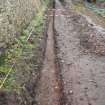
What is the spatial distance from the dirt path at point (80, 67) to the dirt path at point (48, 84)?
412mm

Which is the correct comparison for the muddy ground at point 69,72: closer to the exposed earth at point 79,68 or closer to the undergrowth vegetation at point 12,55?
the exposed earth at point 79,68

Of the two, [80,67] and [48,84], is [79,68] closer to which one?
[80,67]

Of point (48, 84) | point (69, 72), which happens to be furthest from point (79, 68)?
point (48, 84)

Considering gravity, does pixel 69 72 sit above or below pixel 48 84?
above

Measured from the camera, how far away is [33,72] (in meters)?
12.0

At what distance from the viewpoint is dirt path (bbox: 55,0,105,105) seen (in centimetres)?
1048

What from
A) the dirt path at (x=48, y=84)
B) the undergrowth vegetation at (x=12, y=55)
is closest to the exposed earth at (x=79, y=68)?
the dirt path at (x=48, y=84)

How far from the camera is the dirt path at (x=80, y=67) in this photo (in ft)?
34.4

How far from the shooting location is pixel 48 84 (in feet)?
39.5

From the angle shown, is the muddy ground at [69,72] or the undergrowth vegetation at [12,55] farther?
the muddy ground at [69,72]

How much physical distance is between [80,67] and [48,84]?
208cm

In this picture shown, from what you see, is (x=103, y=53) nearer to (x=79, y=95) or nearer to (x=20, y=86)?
(x=79, y=95)

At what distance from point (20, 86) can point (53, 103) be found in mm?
1337

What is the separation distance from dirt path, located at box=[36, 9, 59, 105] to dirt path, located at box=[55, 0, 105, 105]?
0.41 metres
